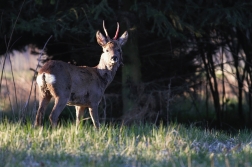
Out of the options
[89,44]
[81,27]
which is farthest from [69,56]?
[81,27]

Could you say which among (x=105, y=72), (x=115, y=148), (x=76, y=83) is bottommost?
(x=115, y=148)

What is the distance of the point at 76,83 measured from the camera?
8.94 meters

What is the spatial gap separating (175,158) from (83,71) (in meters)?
3.07

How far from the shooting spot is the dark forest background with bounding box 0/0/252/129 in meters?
10.7

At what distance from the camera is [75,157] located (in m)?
6.53

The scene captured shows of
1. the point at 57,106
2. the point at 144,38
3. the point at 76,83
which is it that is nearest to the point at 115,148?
the point at 57,106

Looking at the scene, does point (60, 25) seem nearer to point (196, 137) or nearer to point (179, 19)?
point (179, 19)

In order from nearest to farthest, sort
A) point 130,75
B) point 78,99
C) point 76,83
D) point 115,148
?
point 115,148
point 76,83
point 78,99
point 130,75

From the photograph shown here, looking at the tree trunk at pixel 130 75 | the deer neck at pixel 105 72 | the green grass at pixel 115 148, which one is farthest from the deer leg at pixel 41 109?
the tree trunk at pixel 130 75

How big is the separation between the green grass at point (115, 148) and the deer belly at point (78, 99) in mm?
784

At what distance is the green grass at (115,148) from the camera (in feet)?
21.1

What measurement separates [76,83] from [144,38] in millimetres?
4193

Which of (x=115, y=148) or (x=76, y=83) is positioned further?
(x=76, y=83)

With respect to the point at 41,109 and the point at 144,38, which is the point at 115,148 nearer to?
the point at 41,109
